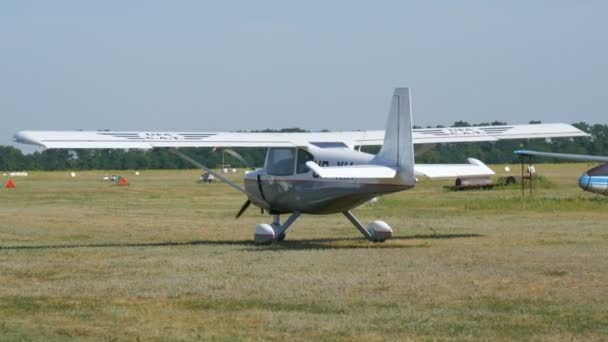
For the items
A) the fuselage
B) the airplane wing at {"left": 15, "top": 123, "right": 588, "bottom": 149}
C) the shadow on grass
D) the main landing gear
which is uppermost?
the airplane wing at {"left": 15, "top": 123, "right": 588, "bottom": 149}

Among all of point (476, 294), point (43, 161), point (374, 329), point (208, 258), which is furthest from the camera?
point (43, 161)

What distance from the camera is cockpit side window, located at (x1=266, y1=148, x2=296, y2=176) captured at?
723 inches

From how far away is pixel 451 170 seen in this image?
17.1 metres

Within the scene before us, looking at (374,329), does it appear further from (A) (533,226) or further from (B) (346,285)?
(A) (533,226)

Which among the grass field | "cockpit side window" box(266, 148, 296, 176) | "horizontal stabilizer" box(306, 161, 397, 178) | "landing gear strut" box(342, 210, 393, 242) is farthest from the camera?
"cockpit side window" box(266, 148, 296, 176)

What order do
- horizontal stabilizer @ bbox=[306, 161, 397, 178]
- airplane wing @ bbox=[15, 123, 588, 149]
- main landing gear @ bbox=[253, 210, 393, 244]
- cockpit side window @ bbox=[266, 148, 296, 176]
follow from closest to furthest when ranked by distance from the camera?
horizontal stabilizer @ bbox=[306, 161, 397, 178] < airplane wing @ bbox=[15, 123, 588, 149] < main landing gear @ bbox=[253, 210, 393, 244] < cockpit side window @ bbox=[266, 148, 296, 176]

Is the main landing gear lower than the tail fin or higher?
lower

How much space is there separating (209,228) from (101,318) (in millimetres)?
13314

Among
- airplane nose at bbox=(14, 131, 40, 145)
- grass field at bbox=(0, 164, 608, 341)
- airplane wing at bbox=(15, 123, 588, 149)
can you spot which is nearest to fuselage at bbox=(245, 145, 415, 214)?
airplane wing at bbox=(15, 123, 588, 149)

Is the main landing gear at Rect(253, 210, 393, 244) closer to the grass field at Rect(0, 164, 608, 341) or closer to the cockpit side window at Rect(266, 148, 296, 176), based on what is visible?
the grass field at Rect(0, 164, 608, 341)

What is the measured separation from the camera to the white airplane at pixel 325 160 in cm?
1636

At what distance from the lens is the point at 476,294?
36.8 feet

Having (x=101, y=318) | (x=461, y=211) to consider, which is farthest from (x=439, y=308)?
(x=461, y=211)

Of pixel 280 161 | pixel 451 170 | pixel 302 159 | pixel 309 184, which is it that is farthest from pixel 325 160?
pixel 451 170
